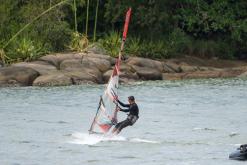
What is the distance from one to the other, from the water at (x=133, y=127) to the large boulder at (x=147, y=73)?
416cm

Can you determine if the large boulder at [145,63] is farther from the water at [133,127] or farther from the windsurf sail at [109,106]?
the windsurf sail at [109,106]

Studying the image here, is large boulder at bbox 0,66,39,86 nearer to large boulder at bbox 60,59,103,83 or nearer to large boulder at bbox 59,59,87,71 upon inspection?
large boulder at bbox 60,59,103,83

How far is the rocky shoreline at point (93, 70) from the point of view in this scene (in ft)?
156

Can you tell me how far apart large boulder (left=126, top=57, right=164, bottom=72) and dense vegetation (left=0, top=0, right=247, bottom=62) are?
2508 mm

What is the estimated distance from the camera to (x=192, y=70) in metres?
56.2

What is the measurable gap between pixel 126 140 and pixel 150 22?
1297 inches

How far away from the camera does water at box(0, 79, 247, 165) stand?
2441cm

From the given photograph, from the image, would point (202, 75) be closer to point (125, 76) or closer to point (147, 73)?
point (147, 73)

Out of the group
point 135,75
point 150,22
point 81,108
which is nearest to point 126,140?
point 81,108

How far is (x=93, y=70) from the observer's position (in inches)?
1970

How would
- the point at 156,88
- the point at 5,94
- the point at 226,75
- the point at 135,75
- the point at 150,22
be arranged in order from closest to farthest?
1. the point at 5,94
2. the point at 156,88
3. the point at 135,75
4. the point at 226,75
5. the point at 150,22

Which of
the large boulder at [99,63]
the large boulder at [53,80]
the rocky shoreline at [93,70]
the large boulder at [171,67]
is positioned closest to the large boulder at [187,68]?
the rocky shoreline at [93,70]

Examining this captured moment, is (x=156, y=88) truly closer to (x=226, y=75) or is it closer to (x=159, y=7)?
(x=226, y=75)

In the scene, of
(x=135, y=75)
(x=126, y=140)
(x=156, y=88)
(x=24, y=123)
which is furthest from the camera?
(x=135, y=75)
